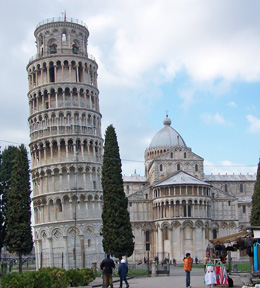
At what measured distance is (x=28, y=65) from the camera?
65625 millimetres

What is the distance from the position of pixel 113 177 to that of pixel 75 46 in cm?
2401

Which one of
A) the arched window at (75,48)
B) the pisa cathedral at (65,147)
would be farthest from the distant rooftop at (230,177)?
the arched window at (75,48)

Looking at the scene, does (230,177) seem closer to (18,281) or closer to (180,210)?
(180,210)

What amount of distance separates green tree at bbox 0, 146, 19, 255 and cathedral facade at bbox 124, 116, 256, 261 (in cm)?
2846

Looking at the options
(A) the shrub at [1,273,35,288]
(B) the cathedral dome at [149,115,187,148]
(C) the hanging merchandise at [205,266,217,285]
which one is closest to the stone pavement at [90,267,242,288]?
(C) the hanging merchandise at [205,266,217,285]

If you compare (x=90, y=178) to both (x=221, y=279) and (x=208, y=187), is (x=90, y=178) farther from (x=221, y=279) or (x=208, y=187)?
(x=221, y=279)

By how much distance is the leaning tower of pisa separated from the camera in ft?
196

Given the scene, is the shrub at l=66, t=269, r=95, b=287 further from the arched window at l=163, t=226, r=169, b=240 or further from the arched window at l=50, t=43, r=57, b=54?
the arched window at l=163, t=226, r=169, b=240

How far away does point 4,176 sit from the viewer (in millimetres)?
50812

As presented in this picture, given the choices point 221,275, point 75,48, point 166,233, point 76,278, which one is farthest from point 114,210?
point 166,233

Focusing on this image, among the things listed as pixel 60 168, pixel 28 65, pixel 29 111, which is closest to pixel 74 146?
pixel 60 168

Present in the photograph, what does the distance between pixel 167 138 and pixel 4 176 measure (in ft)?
162

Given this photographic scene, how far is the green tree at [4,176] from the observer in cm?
4853

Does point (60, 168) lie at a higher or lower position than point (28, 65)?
lower
